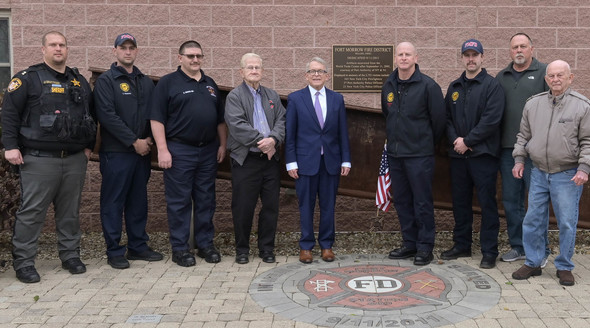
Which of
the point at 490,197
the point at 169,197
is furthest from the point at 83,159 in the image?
the point at 490,197

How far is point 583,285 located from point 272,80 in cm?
381

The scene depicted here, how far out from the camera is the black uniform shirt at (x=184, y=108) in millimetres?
5000

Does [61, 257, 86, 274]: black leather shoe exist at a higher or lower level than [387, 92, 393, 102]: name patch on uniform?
lower

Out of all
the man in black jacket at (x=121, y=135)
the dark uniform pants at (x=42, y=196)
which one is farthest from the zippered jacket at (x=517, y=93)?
the dark uniform pants at (x=42, y=196)

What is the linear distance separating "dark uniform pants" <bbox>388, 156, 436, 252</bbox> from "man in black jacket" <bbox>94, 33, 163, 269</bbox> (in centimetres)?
227

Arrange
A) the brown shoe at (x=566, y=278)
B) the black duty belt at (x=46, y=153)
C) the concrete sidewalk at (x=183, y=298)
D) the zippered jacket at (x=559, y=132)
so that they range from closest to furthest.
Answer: the concrete sidewalk at (x=183, y=298)
the zippered jacket at (x=559, y=132)
the brown shoe at (x=566, y=278)
the black duty belt at (x=46, y=153)

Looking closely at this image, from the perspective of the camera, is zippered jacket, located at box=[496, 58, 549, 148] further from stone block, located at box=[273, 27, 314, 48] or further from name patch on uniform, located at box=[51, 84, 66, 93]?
name patch on uniform, located at box=[51, 84, 66, 93]

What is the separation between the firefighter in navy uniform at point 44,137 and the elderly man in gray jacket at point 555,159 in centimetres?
359

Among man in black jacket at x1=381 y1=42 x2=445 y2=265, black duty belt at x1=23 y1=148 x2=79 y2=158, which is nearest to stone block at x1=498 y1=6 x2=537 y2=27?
man in black jacket at x1=381 y1=42 x2=445 y2=265

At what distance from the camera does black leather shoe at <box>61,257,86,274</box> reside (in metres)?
4.88

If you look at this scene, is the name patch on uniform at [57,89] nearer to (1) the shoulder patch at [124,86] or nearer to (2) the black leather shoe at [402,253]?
(1) the shoulder patch at [124,86]

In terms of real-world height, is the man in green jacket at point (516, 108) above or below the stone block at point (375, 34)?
below

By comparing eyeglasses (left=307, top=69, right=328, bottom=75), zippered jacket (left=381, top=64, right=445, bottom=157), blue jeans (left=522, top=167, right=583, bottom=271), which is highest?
eyeglasses (left=307, top=69, right=328, bottom=75)

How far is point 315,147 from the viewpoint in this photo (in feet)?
16.5
